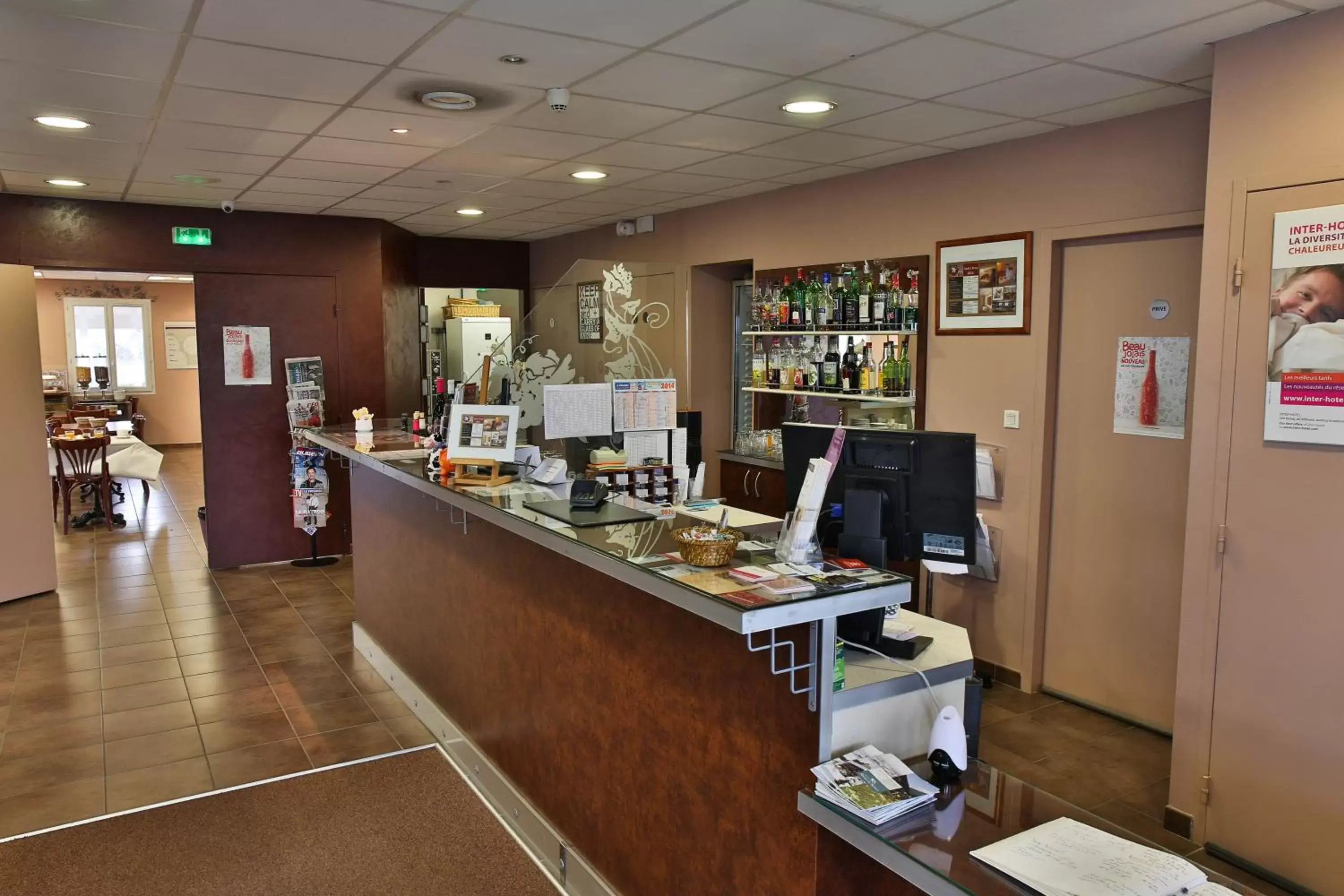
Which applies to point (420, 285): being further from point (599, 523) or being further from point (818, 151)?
point (599, 523)

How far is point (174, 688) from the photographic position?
479cm

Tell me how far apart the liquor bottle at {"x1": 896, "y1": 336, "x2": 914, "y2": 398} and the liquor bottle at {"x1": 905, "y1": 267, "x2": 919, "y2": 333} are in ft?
0.42

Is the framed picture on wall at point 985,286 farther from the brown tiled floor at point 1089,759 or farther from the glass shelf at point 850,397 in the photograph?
the brown tiled floor at point 1089,759

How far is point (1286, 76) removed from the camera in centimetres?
295

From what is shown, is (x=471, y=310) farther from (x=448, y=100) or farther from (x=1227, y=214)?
(x=1227, y=214)

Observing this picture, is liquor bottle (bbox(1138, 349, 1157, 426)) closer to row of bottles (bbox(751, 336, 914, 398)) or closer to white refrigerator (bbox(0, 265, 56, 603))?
row of bottles (bbox(751, 336, 914, 398))

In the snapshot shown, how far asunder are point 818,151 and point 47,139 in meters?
3.86

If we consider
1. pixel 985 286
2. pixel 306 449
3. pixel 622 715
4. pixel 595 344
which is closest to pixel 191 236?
pixel 306 449

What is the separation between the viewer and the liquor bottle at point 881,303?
17.5ft

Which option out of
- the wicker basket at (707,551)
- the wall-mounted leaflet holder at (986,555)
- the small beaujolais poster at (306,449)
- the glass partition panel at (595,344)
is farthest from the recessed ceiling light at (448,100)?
the small beaujolais poster at (306,449)

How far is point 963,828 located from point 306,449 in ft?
20.3

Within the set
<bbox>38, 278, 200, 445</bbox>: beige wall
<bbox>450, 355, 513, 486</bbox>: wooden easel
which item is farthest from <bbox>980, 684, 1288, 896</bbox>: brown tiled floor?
<bbox>38, 278, 200, 445</bbox>: beige wall

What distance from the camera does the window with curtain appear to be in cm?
1383

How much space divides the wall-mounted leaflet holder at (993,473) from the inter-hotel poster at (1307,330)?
1.77m
